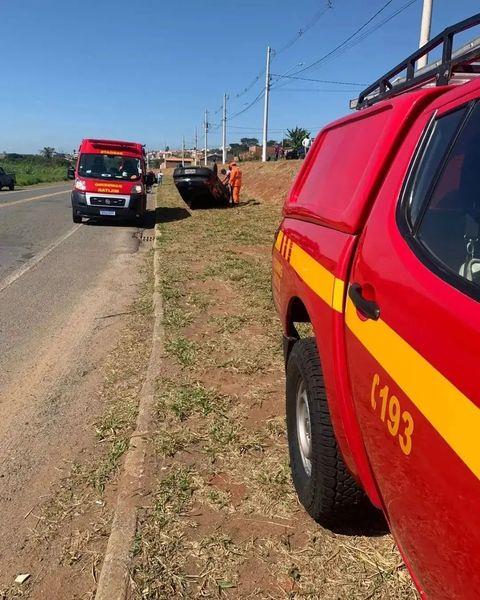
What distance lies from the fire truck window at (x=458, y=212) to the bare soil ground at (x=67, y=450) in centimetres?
206

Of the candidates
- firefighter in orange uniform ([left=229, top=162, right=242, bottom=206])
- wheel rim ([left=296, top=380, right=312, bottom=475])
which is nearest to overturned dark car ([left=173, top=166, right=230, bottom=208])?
firefighter in orange uniform ([left=229, top=162, right=242, bottom=206])

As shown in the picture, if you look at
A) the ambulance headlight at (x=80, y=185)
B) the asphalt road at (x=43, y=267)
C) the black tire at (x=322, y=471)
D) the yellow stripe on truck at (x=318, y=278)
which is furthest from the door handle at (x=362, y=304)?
the ambulance headlight at (x=80, y=185)

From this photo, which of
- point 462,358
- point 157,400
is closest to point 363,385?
point 462,358

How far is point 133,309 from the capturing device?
7.12m

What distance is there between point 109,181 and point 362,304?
15.2m

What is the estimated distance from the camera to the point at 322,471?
246 cm

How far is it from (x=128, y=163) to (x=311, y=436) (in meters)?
15.4

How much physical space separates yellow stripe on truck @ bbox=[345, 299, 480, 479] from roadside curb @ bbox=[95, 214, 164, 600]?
1.53 metres

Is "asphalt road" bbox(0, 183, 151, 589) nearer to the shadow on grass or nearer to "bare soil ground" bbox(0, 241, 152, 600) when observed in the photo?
"bare soil ground" bbox(0, 241, 152, 600)

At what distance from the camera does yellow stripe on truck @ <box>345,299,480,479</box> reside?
121 centimetres

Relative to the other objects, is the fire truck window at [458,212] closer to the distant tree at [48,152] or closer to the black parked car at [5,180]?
the black parked car at [5,180]

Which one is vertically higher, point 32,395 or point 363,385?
point 363,385

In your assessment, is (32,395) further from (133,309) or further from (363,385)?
(363,385)

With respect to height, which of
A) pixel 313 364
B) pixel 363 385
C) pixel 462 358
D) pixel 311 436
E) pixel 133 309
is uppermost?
pixel 462 358
